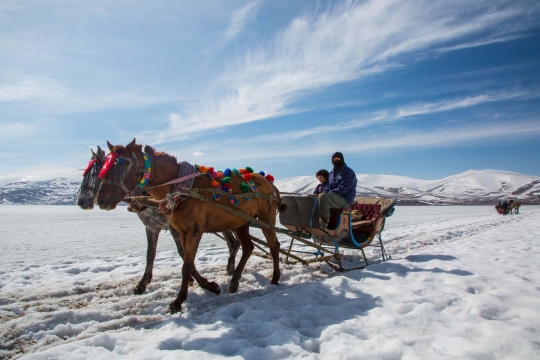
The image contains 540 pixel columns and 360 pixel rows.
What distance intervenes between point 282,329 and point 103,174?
276 centimetres

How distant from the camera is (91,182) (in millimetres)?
3998

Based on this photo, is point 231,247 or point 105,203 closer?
point 105,203

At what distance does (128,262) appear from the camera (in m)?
7.90

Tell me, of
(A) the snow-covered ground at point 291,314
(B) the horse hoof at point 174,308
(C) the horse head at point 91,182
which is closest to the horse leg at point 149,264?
(A) the snow-covered ground at point 291,314

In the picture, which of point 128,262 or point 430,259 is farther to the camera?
point 128,262

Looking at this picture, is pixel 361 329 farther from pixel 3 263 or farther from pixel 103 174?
pixel 3 263

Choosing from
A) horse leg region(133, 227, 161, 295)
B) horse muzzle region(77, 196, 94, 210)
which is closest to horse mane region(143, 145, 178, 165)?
horse muzzle region(77, 196, 94, 210)

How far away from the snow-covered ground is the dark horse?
31cm

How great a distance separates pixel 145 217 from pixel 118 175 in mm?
1420

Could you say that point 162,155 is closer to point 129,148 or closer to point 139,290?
point 129,148

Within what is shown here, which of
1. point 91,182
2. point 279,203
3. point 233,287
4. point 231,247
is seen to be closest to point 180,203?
point 91,182

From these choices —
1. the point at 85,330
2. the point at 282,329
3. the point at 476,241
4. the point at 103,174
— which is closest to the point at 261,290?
the point at 282,329

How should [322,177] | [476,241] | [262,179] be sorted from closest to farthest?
[262,179]
[322,177]
[476,241]

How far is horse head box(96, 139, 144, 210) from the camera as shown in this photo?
403cm
